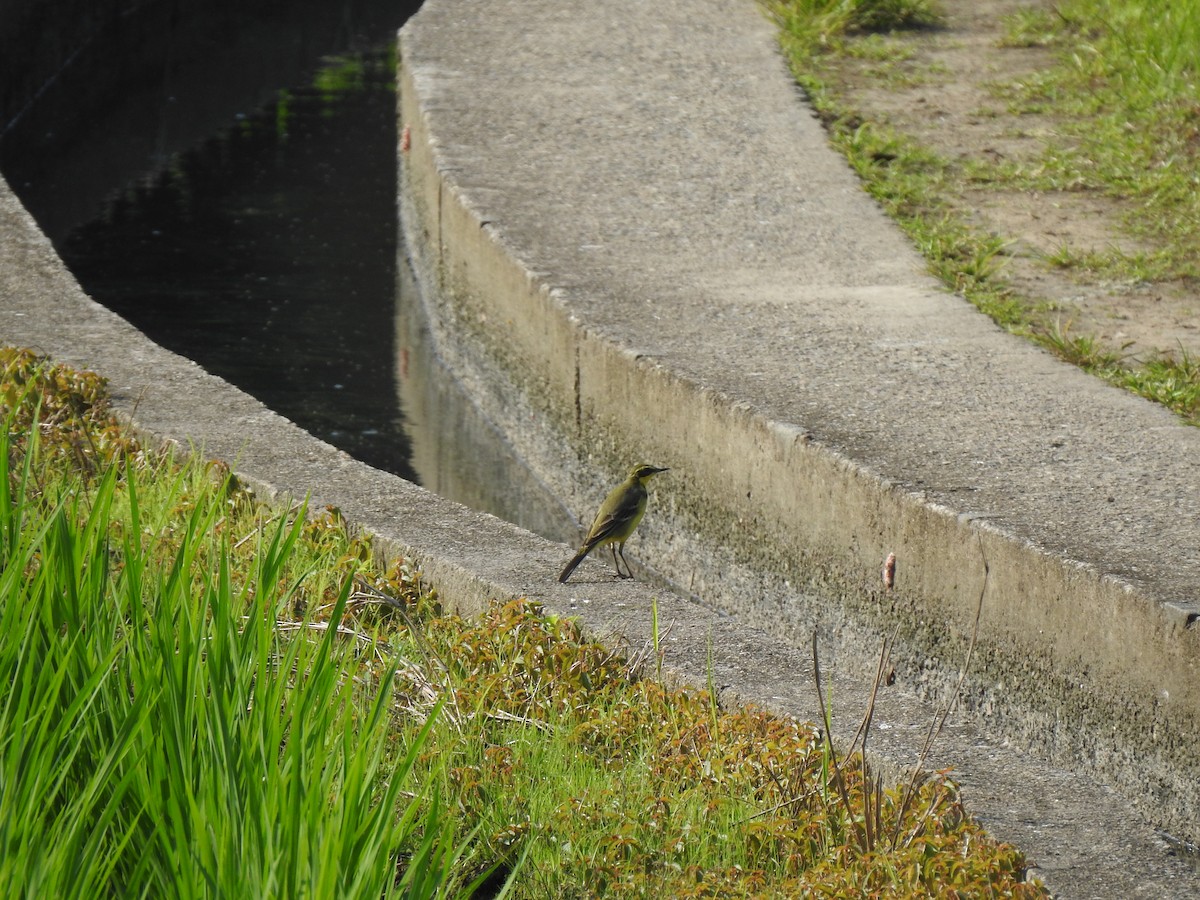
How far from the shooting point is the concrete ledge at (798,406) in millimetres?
3621

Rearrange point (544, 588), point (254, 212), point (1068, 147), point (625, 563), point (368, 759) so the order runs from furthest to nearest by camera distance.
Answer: point (254, 212) < point (1068, 147) < point (625, 563) < point (544, 588) < point (368, 759)

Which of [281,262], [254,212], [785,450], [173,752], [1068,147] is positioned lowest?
[281,262]

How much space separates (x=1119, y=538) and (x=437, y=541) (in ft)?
5.13

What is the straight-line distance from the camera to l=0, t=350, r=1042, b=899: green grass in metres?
2.16

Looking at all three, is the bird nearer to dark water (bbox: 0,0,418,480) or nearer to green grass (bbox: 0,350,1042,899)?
green grass (bbox: 0,350,1042,899)

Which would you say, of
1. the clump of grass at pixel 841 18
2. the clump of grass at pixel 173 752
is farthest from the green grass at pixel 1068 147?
the clump of grass at pixel 173 752

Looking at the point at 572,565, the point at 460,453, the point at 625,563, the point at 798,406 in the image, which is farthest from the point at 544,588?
the point at 460,453

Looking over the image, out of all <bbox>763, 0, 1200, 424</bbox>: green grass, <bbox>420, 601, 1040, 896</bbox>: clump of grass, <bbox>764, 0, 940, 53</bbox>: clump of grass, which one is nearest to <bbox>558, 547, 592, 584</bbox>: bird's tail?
<bbox>420, 601, 1040, 896</bbox>: clump of grass

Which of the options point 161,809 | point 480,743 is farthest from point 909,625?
point 161,809

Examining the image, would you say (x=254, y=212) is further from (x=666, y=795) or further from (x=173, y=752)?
(x=173, y=752)

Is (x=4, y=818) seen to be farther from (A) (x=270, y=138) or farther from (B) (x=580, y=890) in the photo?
(A) (x=270, y=138)

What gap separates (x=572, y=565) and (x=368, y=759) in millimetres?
1440

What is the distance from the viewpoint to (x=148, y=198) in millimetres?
9727

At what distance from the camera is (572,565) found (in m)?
3.97
